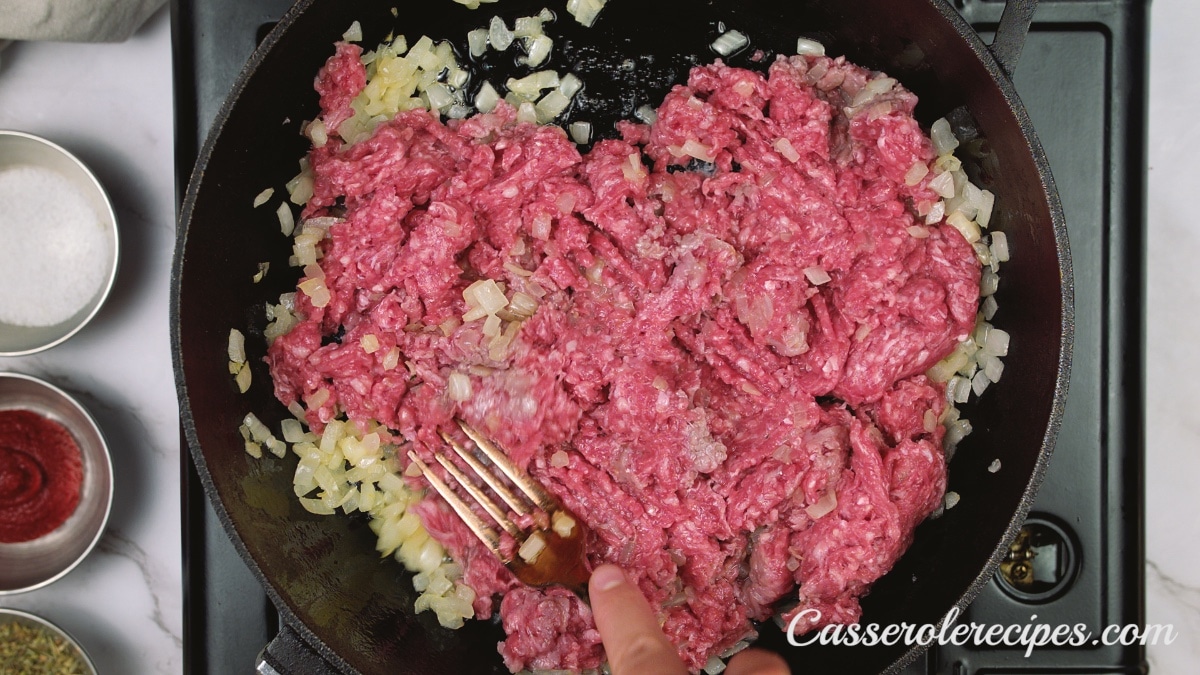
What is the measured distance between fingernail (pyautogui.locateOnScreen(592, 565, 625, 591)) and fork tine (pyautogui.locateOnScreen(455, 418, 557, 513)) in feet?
0.92

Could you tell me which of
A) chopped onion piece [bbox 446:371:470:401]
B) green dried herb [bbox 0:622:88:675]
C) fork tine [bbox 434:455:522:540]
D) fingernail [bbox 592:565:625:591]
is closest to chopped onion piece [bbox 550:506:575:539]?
fork tine [bbox 434:455:522:540]

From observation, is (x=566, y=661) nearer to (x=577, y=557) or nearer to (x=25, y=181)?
(x=577, y=557)

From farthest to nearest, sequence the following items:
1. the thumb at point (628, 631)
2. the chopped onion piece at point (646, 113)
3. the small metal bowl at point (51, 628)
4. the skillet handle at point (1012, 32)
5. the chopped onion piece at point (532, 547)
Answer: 1. the small metal bowl at point (51, 628)
2. the chopped onion piece at point (646, 113)
3. the chopped onion piece at point (532, 547)
4. the skillet handle at point (1012, 32)
5. the thumb at point (628, 631)

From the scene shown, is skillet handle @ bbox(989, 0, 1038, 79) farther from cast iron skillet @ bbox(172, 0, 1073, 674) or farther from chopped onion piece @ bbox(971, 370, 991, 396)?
chopped onion piece @ bbox(971, 370, 991, 396)

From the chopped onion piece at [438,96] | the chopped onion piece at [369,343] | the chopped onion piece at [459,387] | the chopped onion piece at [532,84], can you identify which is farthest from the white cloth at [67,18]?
the chopped onion piece at [459,387]

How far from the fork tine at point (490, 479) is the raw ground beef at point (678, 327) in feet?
0.27

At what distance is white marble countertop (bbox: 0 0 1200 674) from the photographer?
2.87 meters

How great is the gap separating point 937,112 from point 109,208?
2.57 m

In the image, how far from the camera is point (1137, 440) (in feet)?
8.71

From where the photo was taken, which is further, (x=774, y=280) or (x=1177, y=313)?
(x=1177, y=313)

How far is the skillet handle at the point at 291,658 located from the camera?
7.23 ft

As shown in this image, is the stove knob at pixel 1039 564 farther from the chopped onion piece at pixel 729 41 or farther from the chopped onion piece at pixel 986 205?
the chopped onion piece at pixel 729 41

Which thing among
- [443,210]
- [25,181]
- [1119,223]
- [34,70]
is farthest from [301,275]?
[1119,223]

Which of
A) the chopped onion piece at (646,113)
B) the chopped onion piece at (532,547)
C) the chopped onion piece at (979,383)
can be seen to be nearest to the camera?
the chopped onion piece at (532,547)
